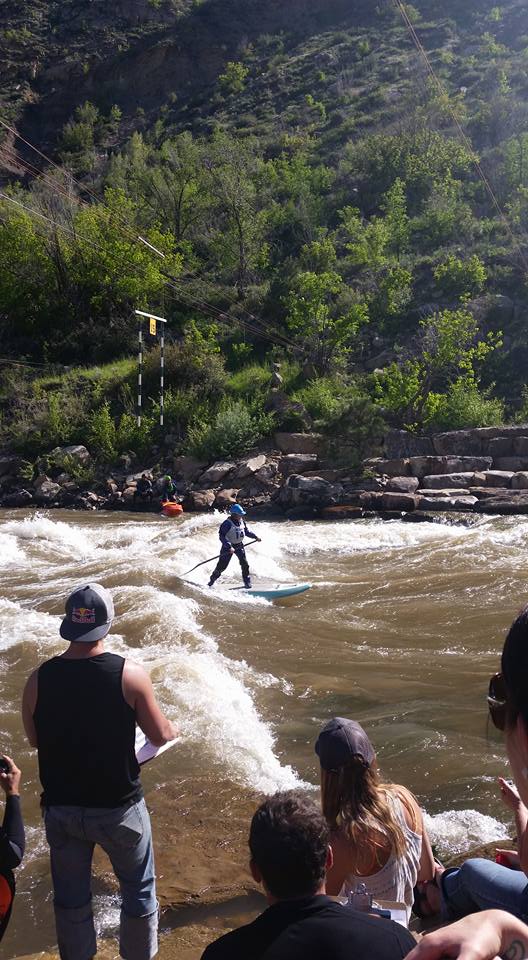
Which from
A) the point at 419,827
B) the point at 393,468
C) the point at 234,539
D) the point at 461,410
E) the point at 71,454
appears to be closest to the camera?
the point at 419,827

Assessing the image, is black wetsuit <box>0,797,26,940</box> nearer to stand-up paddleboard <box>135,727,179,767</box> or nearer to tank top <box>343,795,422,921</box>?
stand-up paddleboard <box>135,727,179,767</box>

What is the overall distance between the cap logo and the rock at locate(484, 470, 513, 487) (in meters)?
18.2

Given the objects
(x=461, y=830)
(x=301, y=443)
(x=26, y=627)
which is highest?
(x=301, y=443)

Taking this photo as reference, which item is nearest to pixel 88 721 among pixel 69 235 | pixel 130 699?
pixel 130 699

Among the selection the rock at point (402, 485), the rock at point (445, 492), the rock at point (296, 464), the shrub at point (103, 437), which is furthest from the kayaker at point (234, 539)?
the shrub at point (103, 437)

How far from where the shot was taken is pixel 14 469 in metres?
25.7

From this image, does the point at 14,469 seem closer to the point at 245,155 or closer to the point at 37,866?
the point at 37,866

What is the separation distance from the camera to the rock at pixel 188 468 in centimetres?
2365

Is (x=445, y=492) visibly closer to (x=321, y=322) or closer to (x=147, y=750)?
(x=321, y=322)

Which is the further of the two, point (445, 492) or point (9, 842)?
point (445, 492)

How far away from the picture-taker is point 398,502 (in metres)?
19.6

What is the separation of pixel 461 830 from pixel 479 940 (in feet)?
11.8

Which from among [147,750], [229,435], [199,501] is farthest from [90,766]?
[229,435]

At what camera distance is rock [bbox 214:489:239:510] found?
2147 cm
